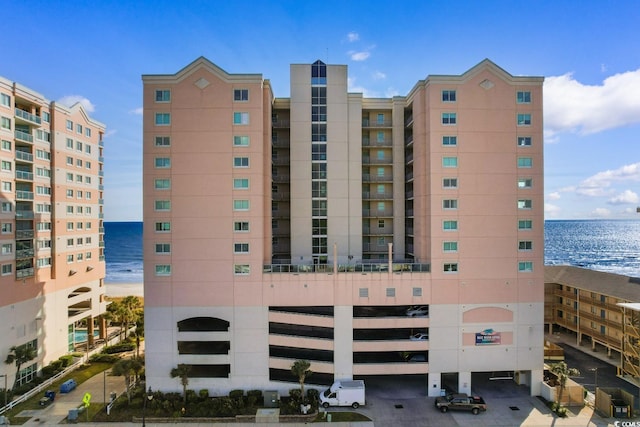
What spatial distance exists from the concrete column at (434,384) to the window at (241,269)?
21.2 m

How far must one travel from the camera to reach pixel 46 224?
41.9 meters

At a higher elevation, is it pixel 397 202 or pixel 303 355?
pixel 397 202

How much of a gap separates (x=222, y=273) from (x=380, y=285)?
16.0 meters

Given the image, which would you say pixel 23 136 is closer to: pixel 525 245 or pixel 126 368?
pixel 126 368

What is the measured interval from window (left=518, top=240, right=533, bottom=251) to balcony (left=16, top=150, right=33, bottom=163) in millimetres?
54770

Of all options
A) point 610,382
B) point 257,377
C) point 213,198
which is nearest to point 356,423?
point 257,377

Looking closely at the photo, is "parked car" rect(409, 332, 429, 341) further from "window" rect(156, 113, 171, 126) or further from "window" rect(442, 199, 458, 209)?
"window" rect(156, 113, 171, 126)

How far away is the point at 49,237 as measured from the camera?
A: 4241cm

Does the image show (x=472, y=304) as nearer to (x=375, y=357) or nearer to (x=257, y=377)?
(x=375, y=357)

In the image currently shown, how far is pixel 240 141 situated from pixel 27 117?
82.9 ft

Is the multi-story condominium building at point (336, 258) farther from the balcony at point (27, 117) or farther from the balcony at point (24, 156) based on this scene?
the balcony at point (24, 156)

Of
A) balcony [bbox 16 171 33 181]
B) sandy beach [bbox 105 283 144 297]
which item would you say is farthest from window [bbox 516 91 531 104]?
sandy beach [bbox 105 283 144 297]

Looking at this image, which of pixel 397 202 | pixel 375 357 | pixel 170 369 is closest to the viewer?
pixel 170 369

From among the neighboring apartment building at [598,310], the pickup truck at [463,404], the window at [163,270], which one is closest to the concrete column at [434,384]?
the pickup truck at [463,404]
